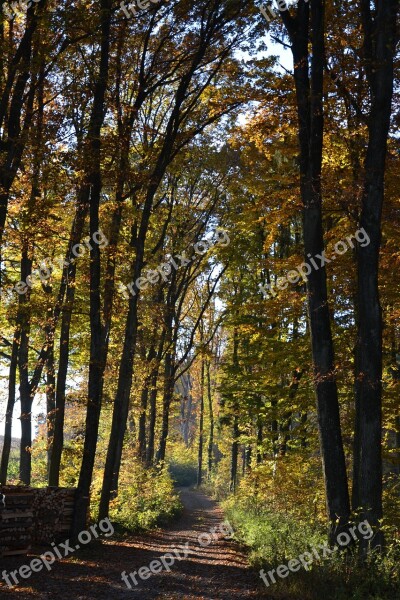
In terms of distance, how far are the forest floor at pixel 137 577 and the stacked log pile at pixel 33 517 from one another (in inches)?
12.6

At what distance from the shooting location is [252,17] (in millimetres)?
12820

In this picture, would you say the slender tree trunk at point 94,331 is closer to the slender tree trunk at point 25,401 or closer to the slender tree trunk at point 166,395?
the slender tree trunk at point 25,401

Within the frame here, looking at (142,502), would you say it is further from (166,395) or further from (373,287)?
(373,287)

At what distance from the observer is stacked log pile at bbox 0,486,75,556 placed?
9898 millimetres

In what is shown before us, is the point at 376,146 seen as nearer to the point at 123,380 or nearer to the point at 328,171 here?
the point at 328,171

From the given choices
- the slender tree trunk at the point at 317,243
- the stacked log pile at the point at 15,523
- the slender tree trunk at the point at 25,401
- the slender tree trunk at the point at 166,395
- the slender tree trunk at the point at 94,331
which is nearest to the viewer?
the slender tree trunk at the point at 317,243

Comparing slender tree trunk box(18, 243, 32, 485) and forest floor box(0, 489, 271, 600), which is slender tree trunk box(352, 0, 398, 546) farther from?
slender tree trunk box(18, 243, 32, 485)

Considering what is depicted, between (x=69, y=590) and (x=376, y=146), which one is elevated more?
(x=376, y=146)

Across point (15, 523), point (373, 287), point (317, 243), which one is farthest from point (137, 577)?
point (317, 243)

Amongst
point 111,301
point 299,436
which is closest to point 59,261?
point 111,301

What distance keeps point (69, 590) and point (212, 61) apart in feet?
43.3

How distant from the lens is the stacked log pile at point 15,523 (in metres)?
9.80

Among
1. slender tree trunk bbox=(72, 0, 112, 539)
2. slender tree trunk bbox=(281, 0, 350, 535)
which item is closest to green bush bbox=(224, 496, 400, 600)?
slender tree trunk bbox=(281, 0, 350, 535)

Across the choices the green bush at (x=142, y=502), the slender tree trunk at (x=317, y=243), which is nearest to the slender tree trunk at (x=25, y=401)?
the green bush at (x=142, y=502)
